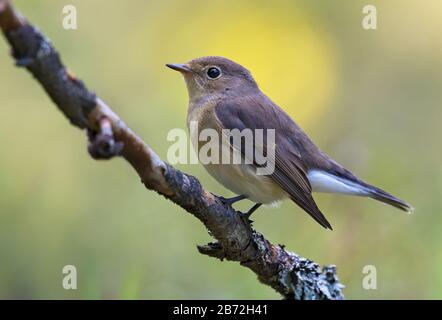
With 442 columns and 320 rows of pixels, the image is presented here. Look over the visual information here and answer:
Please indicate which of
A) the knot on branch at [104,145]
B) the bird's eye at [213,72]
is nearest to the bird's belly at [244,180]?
the bird's eye at [213,72]

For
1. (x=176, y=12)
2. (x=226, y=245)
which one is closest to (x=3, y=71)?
(x=176, y=12)

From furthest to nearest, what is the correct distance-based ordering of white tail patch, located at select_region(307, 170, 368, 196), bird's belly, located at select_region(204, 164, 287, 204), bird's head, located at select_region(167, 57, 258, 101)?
1. bird's head, located at select_region(167, 57, 258, 101)
2. white tail patch, located at select_region(307, 170, 368, 196)
3. bird's belly, located at select_region(204, 164, 287, 204)

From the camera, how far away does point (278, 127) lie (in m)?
5.13

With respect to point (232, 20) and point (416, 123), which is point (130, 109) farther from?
point (416, 123)

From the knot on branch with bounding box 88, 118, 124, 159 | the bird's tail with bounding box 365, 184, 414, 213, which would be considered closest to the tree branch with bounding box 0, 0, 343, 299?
the knot on branch with bounding box 88, 118, 124, 159

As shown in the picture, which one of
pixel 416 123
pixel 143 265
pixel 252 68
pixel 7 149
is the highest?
pixel 252 68

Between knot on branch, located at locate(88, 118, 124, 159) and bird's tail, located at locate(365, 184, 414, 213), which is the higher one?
bird's tail, located at locate(365, 184, 414, 213)

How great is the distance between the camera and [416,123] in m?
7.09

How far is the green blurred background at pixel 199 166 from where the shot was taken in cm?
A: 558

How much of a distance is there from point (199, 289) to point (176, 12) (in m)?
3.52

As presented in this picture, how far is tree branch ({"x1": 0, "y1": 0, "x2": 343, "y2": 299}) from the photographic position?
7.88 ft

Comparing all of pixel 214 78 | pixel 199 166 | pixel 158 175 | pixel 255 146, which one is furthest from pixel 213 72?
pixel 158 175

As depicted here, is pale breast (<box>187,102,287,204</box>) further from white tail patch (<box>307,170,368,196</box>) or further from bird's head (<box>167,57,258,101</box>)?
bird's head (<box>167,57,258,101</box>)

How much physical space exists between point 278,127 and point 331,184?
23.0 inches
